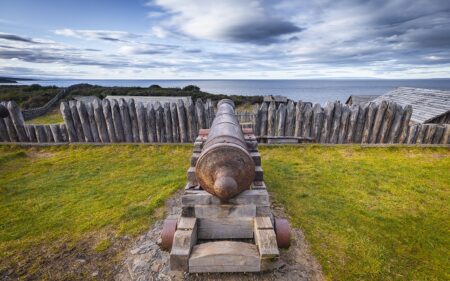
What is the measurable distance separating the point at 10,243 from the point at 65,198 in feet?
4.61

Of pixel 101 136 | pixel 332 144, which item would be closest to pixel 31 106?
pixel 101 136

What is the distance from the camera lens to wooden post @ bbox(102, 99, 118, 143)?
837 cm

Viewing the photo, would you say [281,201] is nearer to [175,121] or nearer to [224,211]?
[224,211]

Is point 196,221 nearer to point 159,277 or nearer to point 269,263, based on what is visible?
point 159,277

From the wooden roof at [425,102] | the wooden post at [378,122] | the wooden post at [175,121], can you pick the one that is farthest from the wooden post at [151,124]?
the wooden roof at [425,102]

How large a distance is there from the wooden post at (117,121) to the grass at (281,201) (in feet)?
2.36

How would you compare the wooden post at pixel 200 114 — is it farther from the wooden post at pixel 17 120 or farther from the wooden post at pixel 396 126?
the wooden post at pixel 396 126

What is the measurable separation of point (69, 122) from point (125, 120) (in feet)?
6.28

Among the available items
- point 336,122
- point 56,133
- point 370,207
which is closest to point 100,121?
point 56,133

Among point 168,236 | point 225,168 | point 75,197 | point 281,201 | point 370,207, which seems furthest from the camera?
point 75,197

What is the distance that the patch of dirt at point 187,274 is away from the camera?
122 inches

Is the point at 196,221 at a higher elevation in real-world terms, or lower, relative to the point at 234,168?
lower

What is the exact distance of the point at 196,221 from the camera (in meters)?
→ 3.32

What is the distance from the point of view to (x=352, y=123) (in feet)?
27.9
